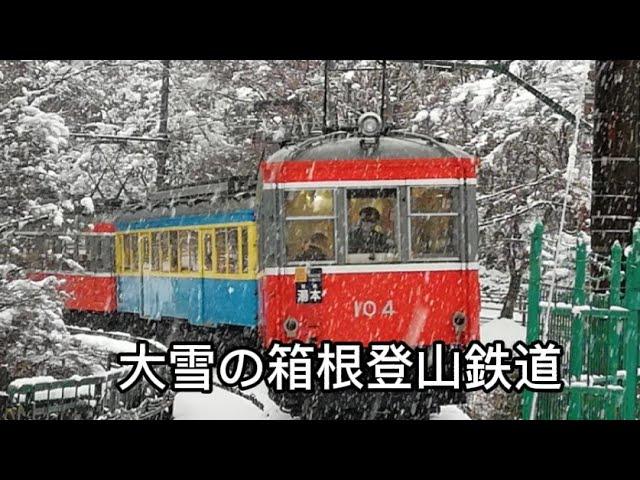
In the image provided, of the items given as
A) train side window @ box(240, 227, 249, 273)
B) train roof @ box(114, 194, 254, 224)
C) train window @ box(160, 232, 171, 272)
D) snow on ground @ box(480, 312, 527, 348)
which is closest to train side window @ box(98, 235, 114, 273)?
train roof @ box(114, 194, 254, 224)

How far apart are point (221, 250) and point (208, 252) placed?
1.24 ft

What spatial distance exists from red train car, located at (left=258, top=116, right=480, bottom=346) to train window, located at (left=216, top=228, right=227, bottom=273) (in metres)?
2.21

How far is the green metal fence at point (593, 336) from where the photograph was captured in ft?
19.7

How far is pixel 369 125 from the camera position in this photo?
7.46m

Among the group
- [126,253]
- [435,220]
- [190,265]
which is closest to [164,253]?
[190,265]

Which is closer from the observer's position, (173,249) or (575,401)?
(575,401)

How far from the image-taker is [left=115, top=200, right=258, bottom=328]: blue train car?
902cm

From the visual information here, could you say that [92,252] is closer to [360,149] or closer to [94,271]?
[94,271]

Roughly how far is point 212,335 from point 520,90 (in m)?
7.32

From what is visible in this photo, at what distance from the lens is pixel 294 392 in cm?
684

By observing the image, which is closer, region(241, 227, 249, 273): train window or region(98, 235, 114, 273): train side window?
region(241, 227, 249, 273): train window

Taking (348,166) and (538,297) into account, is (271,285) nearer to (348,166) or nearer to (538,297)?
(348,166)

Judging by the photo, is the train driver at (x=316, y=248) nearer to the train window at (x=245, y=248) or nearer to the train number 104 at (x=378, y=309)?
the train number 104 at (x=378, y=309)

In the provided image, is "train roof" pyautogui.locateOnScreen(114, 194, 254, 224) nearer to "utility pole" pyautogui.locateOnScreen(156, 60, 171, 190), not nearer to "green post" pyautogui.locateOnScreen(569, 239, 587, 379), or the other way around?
"utility pole" pyautogui.locateOnScreen(156, 60, 171, 190)
